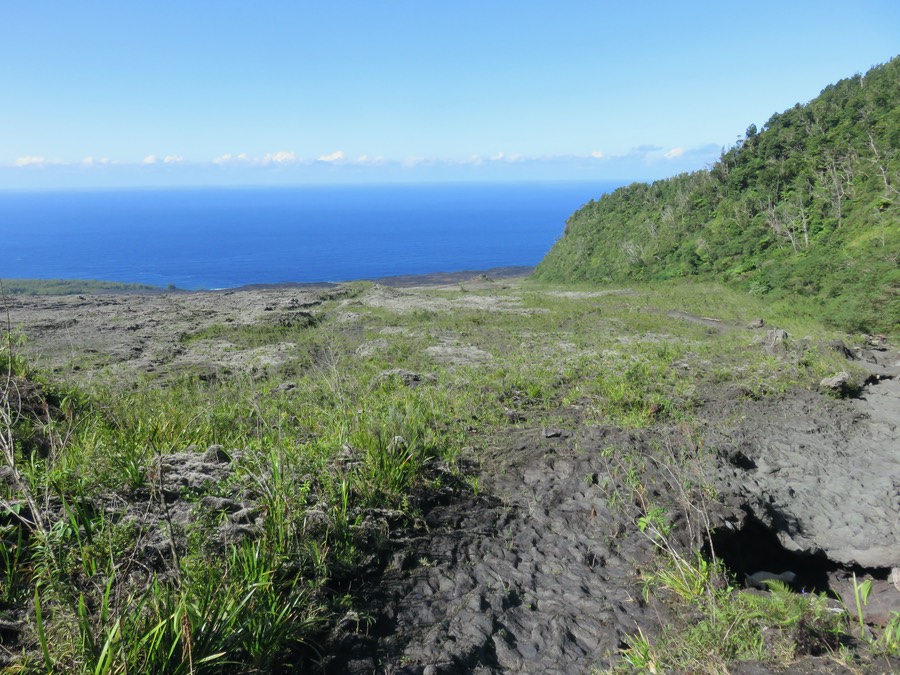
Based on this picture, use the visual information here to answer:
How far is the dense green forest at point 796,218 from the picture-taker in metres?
16.9

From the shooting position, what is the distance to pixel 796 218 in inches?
827

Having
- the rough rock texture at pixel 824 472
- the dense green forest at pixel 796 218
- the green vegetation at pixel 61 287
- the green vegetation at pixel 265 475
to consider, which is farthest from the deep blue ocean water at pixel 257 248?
the rough rock texture at pixel 824 472

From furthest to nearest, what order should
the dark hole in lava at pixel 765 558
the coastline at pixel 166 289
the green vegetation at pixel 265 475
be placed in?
the coastline at pixel 166 289
the dark hole in lava at pixel 765 558
the green vegetation at pixel 265 475

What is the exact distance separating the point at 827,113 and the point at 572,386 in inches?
897

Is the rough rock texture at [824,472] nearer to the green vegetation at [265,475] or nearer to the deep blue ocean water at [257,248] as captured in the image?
the green vegetation at [265,475]

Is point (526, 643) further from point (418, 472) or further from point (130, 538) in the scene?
point (130, 538)

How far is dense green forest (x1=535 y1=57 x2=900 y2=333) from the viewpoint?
16.9m

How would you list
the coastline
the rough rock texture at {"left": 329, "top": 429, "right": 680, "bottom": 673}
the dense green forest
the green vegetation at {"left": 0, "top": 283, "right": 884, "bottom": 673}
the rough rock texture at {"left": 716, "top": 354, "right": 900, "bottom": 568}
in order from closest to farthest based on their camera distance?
1. the green vegetation at {"left": 0, "top": 283, "right": 884, "bottom": 673}
2. the rough rock texture at {"left": 329, "top": 429, "right": 680, "bottom": 673}
3. the rough rock texture at {"left": 716, "top": 354, "right": 900, "bottom": 568}
4. the dense green forest
5. the coastline

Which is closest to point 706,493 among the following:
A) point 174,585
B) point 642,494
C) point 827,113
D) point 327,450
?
point 642,494

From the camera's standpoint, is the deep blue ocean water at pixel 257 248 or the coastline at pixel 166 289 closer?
the coastline at pixel 166 289

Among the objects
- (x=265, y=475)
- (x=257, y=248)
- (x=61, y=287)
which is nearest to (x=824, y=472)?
(x=265, y=475)

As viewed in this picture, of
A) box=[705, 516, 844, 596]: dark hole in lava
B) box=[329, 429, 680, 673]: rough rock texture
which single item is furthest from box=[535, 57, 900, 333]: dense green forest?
box=[329, 429, 680, 673]: rough rock texture

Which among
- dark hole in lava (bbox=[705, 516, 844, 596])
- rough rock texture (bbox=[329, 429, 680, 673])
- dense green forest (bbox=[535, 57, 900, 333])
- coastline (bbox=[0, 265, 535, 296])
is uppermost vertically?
dense green forest (bbox=[535, 57, 900, 333])

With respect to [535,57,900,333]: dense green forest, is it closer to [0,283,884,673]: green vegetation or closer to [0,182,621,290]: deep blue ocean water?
[0,283,884,673]: green vegetation
